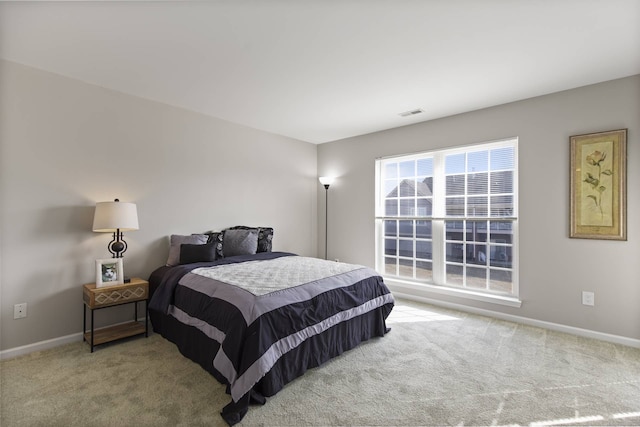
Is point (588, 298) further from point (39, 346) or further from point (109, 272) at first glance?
point (39, 346)

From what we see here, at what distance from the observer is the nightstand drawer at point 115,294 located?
2.64 m

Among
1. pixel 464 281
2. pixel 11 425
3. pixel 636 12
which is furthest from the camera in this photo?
pixel 464 281

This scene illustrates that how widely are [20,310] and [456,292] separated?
4.47 m

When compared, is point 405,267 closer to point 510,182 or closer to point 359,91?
point 510,182

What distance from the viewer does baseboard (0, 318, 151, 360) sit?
8.21 feet

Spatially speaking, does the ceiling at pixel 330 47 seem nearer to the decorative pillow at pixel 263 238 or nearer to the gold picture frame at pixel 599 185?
the gold picture frame at pixel 599 185

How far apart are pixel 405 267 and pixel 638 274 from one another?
7.73 ft

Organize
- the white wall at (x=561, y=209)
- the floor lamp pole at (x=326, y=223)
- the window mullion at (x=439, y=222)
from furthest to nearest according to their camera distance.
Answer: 1. the floor lamp pole at (x=326, y=223)
2. the window mullion at (x=439, y=222)
3. the white wall at (x=561, y=209)

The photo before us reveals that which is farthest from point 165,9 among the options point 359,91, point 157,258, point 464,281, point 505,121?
point 464,281

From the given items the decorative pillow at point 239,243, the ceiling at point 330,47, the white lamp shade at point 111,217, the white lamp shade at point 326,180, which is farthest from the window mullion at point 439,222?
the white lamp shade at point 111,217

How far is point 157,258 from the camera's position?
11.2ft

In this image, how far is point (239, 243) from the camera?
3750 mm

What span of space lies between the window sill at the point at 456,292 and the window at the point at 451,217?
0.28 feet

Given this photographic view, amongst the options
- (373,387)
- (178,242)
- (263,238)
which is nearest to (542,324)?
(373,387)
